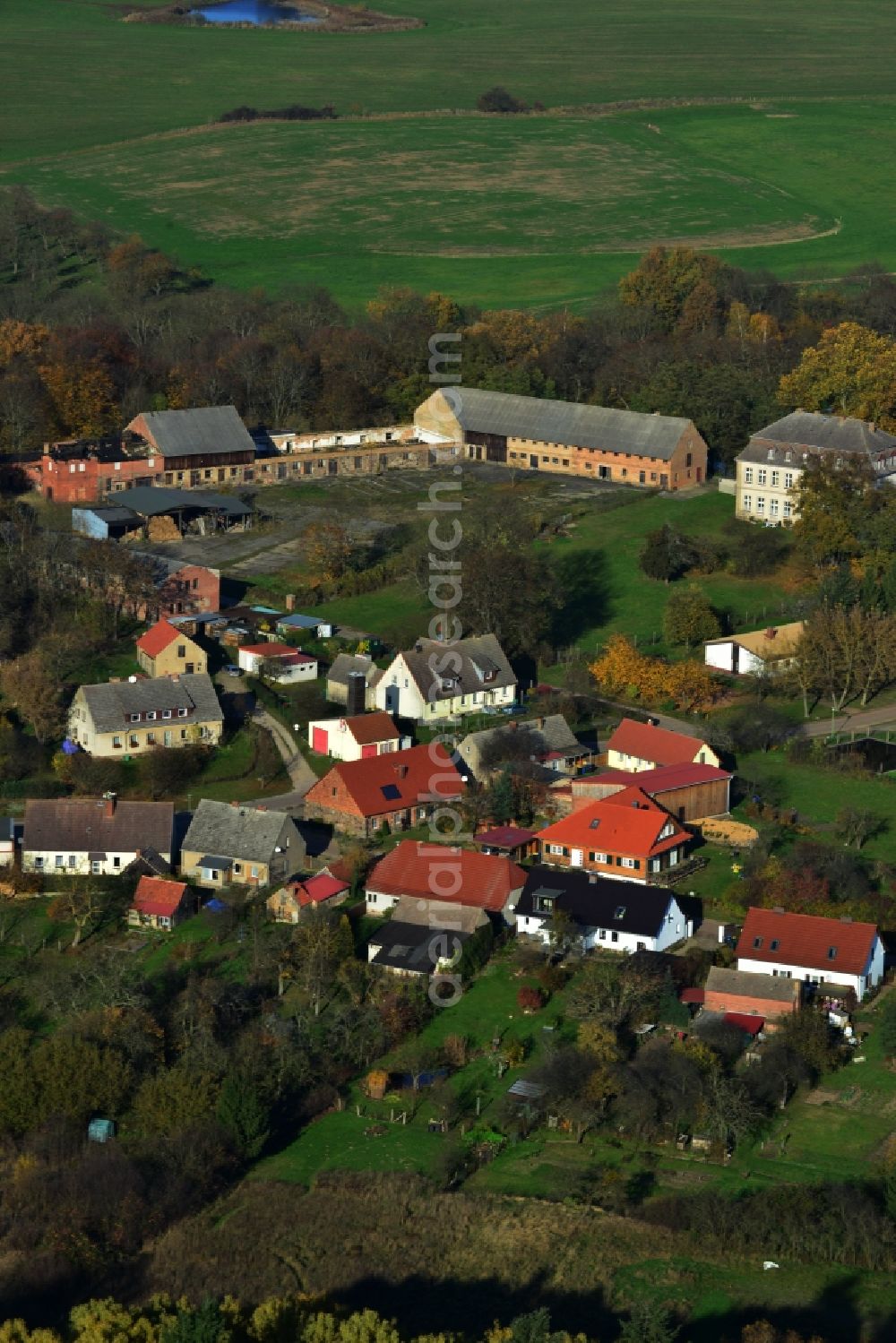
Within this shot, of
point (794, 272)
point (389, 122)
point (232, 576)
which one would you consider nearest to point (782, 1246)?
point (232, 576)

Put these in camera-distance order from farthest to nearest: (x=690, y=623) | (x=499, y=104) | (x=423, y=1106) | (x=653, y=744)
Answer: (x=499, y=104)
(x=690, y=623)
(x=653, y=744)
(x=423, y=1106)

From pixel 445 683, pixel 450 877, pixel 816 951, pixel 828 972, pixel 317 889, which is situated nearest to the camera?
pixel 828 972

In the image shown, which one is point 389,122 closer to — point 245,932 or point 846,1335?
point 245,932

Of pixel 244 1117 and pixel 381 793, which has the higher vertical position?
pixel 244 1117

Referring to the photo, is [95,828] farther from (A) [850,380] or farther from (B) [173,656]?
(A) [850,380]

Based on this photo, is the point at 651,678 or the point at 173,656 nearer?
the point at 651,678

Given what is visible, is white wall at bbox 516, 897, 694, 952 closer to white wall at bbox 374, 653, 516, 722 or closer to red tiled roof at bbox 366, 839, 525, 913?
red tiled roof at bbox 366, 839, 525, 913

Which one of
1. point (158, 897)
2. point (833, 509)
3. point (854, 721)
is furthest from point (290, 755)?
point (833, 509)
